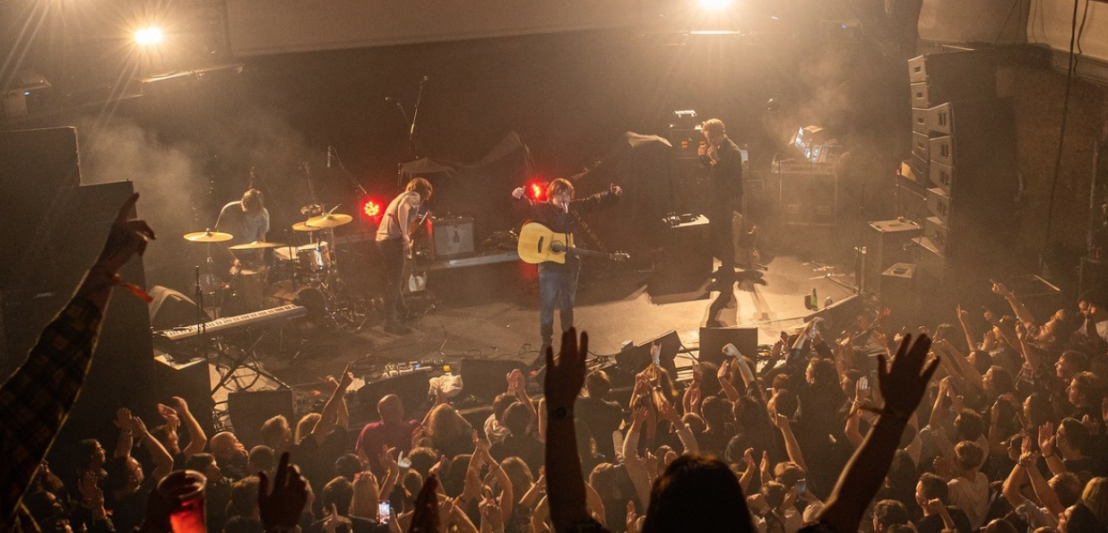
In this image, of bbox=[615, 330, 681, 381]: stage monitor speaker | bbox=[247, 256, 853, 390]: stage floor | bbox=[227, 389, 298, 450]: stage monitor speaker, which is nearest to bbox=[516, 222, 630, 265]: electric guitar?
bbox=[247, 256, 853, 390]: stage floor

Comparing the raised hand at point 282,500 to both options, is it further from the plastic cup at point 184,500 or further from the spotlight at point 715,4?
the spotlight at point 715,4

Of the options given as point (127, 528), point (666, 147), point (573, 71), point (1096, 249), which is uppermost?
point (573, 71)

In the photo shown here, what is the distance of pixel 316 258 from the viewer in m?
12.2

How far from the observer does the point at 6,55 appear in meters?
12.6

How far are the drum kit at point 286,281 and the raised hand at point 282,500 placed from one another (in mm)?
9309

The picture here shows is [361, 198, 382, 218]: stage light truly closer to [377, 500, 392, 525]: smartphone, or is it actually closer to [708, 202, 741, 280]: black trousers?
[708, 202, 741, 280]: black trousers

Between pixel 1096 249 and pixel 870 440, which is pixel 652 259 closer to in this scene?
pixel 1096 249

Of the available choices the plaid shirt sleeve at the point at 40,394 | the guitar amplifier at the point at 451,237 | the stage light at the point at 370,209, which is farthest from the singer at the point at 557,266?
the plaid shirt sleeve at the point at 40,394

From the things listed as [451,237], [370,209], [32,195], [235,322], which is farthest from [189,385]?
[370,209]

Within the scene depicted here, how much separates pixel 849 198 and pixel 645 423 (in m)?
9.47

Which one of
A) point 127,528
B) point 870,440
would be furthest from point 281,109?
point 870,440

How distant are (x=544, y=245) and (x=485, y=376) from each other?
1.80 metres

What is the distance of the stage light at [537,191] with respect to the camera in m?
13.9

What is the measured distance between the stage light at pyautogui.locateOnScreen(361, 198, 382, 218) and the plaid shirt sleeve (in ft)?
36.9
